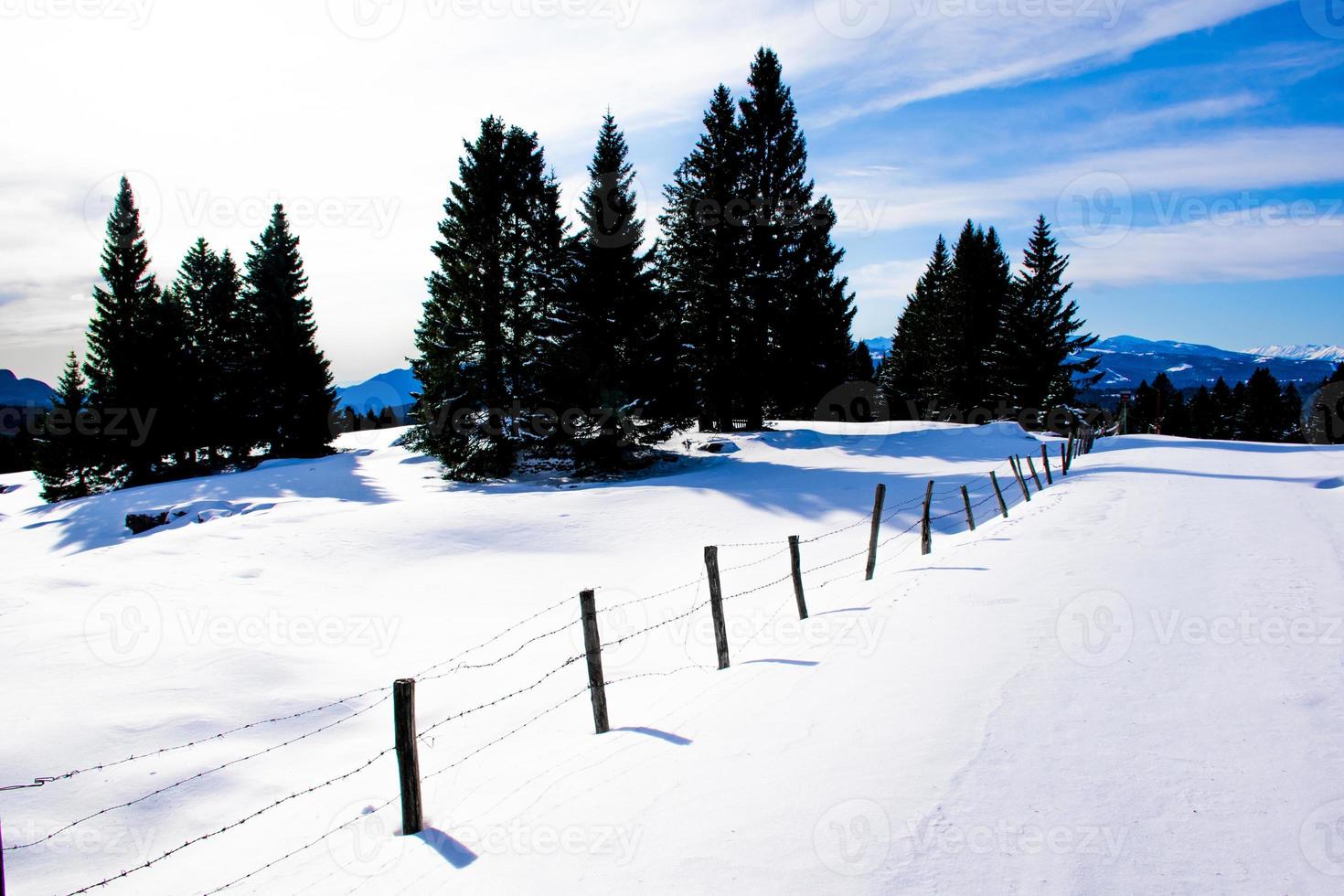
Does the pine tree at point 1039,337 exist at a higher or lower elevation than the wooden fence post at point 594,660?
higher

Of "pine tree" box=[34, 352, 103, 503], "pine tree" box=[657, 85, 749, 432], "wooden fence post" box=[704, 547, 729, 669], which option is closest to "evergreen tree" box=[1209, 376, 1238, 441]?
"pine tree" box=[657, 85, 749, 432]

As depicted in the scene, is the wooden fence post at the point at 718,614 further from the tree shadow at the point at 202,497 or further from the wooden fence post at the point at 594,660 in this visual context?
the tree shadow at the point at 202,497

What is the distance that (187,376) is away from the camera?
38.0 metres

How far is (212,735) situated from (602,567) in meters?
8.35

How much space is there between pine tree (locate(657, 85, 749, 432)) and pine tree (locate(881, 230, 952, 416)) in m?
24.2

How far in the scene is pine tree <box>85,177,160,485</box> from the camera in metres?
35.4

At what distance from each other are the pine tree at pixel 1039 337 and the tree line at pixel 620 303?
59.2 ft

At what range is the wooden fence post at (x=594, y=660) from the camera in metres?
6.77

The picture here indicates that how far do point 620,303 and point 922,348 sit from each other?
3861cm

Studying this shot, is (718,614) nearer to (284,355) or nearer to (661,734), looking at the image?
(661,734)

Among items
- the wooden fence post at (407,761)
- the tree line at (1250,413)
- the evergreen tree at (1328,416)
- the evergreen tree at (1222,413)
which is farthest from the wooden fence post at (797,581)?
the evergreen tree at (1222,413)

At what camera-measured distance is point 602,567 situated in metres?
15.3

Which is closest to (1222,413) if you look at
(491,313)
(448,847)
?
(491,313)

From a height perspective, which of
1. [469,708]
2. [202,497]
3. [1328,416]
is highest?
[1328,416]
